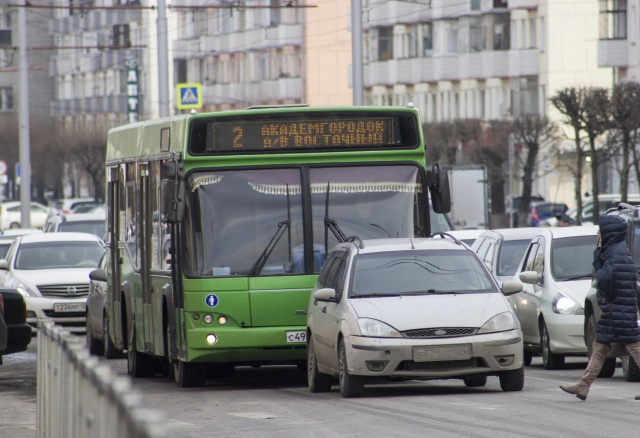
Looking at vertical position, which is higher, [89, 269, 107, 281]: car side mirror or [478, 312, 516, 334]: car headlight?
[478, 312, 516, 334]: car headlight

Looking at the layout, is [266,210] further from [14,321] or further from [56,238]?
[56,238]

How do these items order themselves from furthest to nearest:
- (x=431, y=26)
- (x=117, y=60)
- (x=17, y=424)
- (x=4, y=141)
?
(x=117, y=60) < (x=4, y=141) < (x=431, y=26) < (x=17, y=424)

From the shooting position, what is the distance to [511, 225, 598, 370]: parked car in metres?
18.8

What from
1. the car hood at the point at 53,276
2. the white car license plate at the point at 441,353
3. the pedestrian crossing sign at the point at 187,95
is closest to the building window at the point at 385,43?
the pedestrian crossing sign at the point at 187,95

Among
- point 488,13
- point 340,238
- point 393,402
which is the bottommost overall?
point 393,402

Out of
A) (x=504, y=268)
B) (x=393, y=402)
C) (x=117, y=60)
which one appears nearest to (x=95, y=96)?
(x=117, y=60)

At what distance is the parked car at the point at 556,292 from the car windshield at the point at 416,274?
10.4 ft

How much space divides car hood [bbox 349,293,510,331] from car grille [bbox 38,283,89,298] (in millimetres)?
11799

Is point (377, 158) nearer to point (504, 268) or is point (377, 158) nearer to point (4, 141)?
point (504, 268)

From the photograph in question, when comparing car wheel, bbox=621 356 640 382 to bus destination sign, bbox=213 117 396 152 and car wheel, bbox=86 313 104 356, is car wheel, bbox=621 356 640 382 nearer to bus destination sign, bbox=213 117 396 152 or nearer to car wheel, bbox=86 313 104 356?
bus destination sign, bbox=213 117 396 152

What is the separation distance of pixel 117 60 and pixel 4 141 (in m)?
17.2

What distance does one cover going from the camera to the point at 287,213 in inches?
642

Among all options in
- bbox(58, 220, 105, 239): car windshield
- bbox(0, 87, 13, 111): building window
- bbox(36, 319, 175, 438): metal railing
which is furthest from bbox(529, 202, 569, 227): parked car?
bbox(0, 87, 13, 111): building window

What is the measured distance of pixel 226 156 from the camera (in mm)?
16406
